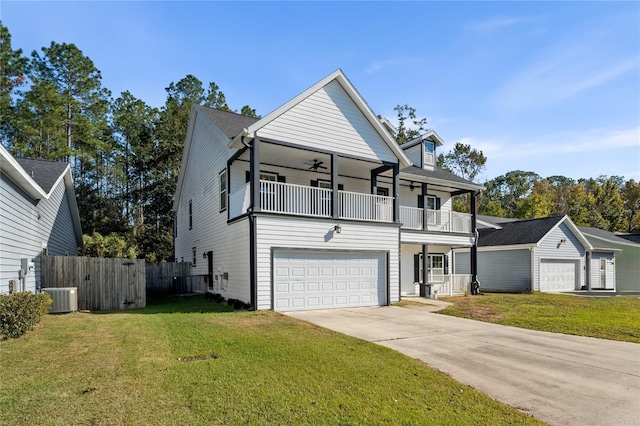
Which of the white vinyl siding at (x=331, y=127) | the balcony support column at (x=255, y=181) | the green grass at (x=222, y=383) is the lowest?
the green grass at (x=222, y=383)

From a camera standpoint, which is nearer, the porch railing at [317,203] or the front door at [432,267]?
the porch railing at [317,203]

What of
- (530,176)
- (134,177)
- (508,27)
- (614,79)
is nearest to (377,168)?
(508,27)

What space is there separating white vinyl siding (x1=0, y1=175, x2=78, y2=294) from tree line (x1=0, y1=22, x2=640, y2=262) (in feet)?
23.5

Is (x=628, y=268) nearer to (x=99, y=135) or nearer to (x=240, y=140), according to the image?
(x=240, y=140)

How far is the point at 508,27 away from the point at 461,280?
12.6m

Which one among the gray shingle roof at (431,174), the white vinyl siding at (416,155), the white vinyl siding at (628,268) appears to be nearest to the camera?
the gray shingle roof at (431,174)

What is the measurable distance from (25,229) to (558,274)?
25.9 metres

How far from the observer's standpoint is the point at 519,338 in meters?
8.55

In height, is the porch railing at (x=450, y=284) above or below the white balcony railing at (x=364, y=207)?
below

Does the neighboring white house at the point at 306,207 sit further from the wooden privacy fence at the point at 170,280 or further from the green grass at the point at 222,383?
the green grass at the point at 222,383

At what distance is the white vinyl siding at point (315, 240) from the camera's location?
1176 centimetres

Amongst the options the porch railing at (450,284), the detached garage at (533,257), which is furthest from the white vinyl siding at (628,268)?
the porch railing at (450,284)

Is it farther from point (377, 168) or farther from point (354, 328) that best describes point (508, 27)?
point (354, 328)

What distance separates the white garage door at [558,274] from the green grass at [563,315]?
5.56m
